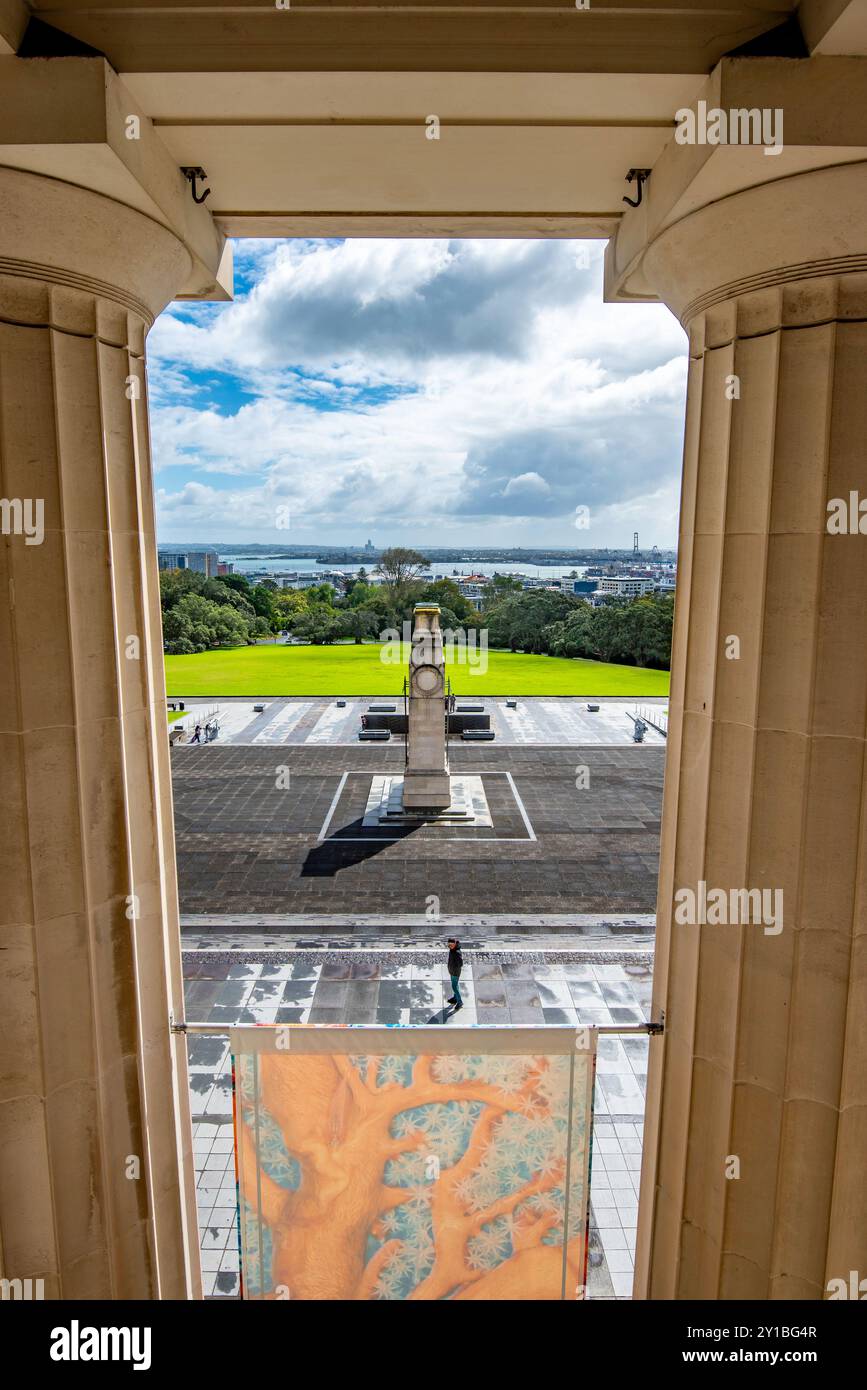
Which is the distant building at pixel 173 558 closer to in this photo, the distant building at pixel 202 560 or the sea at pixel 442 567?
the distant building at pixel 202 560

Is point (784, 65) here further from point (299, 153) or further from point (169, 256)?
point (169, 256)

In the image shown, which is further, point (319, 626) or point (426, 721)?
point (319, 626)

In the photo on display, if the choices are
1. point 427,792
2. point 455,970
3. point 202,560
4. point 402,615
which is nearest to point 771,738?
Result: point 455,970

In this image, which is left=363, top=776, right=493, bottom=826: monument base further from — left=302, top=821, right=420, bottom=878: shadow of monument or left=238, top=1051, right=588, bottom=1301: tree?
left=238, top=1051, right=588, bottom=1301: tree

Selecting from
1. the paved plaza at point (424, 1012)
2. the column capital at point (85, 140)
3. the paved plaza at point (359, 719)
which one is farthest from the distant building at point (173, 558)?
the column capital at point (85, 140)

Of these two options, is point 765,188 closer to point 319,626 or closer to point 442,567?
point 319,626

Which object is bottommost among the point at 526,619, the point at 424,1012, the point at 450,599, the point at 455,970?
the point at 424,1012

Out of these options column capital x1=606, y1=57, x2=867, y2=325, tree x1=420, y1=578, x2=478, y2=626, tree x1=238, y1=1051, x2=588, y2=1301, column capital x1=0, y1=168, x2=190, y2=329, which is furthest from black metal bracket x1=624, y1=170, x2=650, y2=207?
tree x1=420, y1=578, x2=478, y2=626
